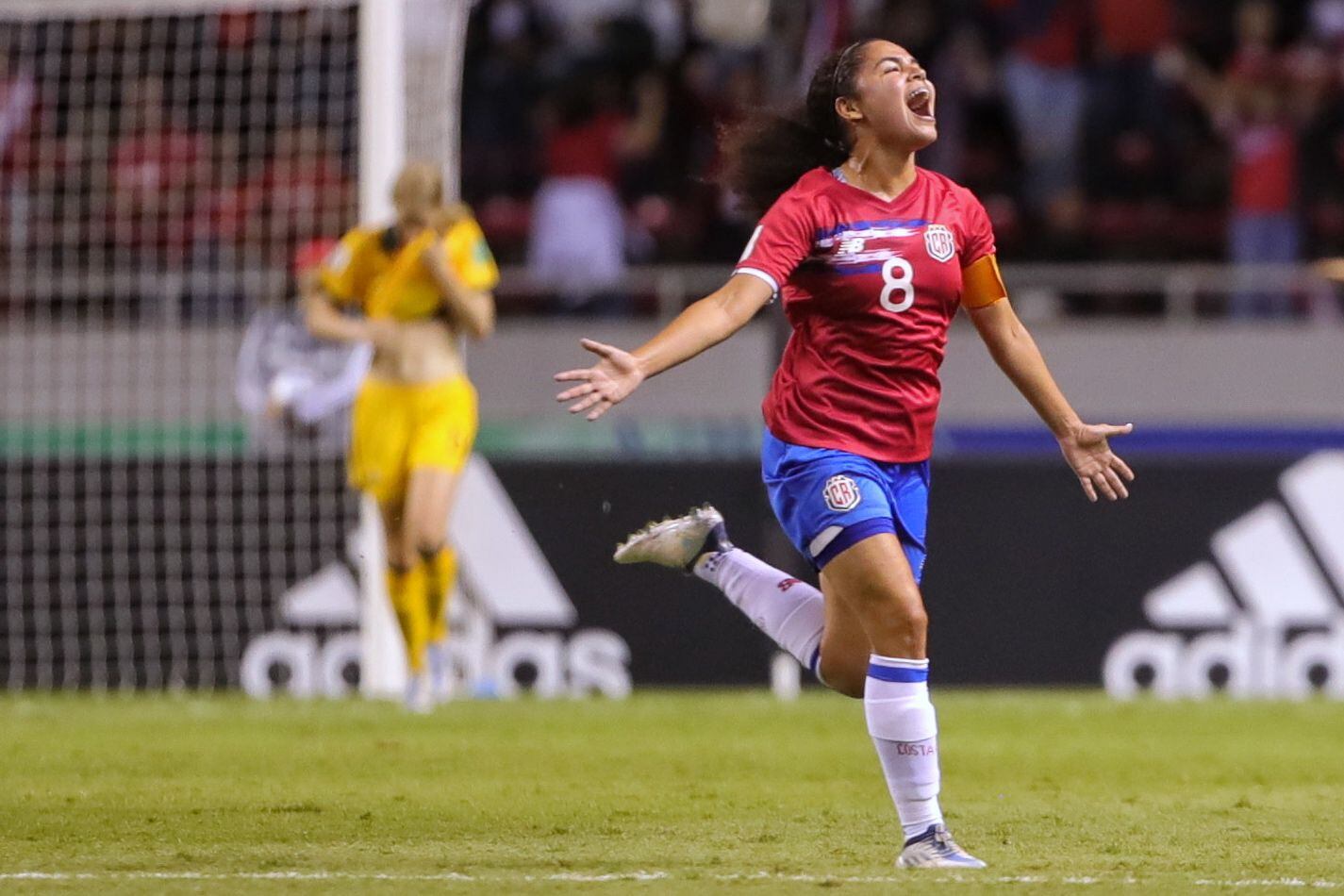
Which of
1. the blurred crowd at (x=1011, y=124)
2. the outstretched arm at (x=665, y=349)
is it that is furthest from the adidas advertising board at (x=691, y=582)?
the outstretched arm at (x=665, y=349)

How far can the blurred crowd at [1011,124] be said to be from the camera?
17062 millimetres

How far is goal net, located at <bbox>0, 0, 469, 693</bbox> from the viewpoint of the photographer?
1377 centimetres

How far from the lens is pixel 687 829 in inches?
277

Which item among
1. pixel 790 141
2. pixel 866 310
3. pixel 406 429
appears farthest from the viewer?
pixel 406 429

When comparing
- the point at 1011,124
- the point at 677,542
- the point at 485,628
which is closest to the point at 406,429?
the point at 485,628

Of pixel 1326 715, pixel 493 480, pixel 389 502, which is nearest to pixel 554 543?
pixel 493 480

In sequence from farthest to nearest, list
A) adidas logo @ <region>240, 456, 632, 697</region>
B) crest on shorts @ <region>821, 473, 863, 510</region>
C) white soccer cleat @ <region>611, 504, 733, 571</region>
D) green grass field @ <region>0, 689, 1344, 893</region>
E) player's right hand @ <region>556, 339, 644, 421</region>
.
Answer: adidas logo @ <region>240, 456, 632, 697</region> → white soccer cleat @ <region>611, 504, 733, 571</region> → crest on shorts @ <region>821, 473, 863, 510</region> → green grass field @ <region>0, 689, 1344, 893</region> → player's right hand @ <region>556, 339, 644, 421</region>

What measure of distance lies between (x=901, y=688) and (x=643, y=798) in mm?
1991

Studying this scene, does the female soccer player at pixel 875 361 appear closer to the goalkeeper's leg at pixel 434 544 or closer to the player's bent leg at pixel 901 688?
the player's bent leg at pixel 901 688

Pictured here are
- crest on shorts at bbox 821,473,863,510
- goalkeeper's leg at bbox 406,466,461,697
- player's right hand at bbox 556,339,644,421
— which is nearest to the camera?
player's right hand at bbox 556,339,644,421

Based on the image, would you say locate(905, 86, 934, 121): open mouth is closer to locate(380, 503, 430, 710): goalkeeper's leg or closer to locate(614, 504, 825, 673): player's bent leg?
locate(614, 504, 825, 673): player's bent leg

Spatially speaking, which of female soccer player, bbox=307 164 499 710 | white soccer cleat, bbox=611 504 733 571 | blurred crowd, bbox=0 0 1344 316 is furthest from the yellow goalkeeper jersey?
white soccer cleat, bbox=611 504 733 571

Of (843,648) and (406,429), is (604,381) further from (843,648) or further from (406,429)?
(406,429)

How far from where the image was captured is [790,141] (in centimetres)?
693
